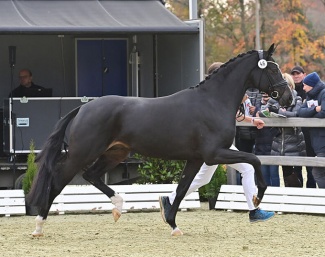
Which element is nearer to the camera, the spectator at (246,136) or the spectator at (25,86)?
the spectator at (246,136)

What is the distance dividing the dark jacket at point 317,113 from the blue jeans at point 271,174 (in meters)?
0.93

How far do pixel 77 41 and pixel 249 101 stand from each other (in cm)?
447

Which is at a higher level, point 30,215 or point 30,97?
point 30,97

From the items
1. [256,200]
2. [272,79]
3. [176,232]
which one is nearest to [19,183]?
[176,232]

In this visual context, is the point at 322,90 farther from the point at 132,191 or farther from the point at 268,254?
the point at 268,254

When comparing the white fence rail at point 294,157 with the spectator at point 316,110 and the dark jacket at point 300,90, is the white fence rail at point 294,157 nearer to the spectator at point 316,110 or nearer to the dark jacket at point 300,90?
the spectator at point 316,110

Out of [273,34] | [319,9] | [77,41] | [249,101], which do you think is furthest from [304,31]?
[249,101]

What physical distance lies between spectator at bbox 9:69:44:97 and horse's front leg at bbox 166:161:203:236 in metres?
5.46

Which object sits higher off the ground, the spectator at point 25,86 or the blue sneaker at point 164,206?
the spectator at point 25,86

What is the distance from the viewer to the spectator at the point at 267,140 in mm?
13047

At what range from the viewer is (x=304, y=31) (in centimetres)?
3125

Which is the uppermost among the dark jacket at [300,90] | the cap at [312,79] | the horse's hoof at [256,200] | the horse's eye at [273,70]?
the horse's eye at [273,70]

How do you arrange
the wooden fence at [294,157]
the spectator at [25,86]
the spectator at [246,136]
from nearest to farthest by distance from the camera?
the wooden fence at [294,157] < the spectator at [246,136] < the spectator at [25,86]

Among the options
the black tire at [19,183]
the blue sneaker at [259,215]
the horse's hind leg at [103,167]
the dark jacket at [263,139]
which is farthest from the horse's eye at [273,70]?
the black tire at [19,183]
